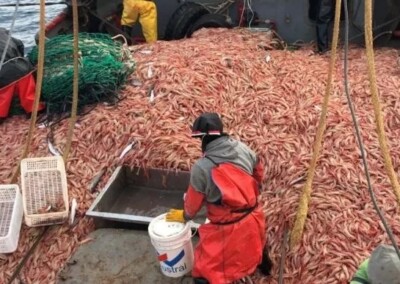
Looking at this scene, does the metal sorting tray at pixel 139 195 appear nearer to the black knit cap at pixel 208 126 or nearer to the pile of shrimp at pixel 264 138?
the pile of shrimp at pixel 264 138

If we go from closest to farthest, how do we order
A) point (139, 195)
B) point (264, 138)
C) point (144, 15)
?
point (139, 195)
point (264, 138)
point (144, 15)

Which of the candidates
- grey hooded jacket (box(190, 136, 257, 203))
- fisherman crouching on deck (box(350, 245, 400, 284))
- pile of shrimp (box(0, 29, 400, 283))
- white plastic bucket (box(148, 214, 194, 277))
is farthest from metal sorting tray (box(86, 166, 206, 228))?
fisherman crouching on deck (box(350, 245, 400, 284))

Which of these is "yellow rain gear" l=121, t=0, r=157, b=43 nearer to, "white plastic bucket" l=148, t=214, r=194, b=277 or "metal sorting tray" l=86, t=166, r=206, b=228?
"metal sorting tray" l=86, t=166, r=206, b=228

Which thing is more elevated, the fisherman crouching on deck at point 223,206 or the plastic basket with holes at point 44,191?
the fisherman crouching on deck at point 223,206

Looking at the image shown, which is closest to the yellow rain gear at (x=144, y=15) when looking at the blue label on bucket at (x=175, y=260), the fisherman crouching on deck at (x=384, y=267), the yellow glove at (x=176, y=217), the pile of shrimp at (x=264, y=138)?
the pile of shrimp at (x=264, y=138)

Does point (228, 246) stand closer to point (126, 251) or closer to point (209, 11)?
point (126, 251)

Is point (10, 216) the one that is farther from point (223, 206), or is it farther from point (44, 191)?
point (223, 206)

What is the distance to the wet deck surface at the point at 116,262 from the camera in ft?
18.1

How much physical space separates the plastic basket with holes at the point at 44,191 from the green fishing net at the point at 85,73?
153 cm

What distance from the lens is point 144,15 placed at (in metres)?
11.6

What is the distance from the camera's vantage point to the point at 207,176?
4.75 m

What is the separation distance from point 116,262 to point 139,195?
137 centimetres

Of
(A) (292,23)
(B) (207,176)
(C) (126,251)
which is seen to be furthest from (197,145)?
(A) (292,23)

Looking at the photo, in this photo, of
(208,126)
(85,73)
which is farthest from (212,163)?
(85,73)
